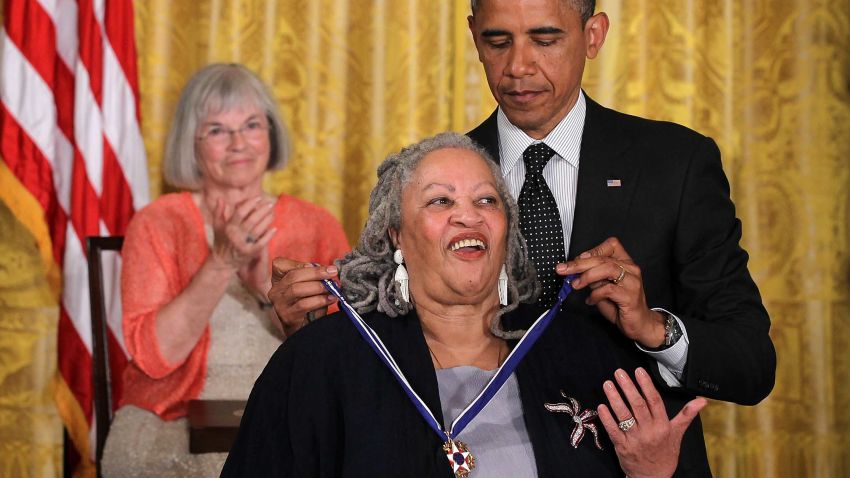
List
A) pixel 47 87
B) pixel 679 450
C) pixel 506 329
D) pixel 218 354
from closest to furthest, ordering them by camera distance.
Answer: pixel 679 450
pixel 506 329
pixel 218 354
pixel 47 87

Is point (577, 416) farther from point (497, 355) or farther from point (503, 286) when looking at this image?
point (503, 286)

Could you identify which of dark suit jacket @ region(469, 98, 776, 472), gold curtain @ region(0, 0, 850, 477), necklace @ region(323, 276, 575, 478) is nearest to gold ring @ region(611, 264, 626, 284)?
necklace @ region(323, 276, 575, 478)

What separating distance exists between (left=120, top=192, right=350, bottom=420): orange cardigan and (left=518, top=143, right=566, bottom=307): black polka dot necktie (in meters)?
1.67

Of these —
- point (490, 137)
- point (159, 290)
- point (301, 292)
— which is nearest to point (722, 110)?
point (490, 137)

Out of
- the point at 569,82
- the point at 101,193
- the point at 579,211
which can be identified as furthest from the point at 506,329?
the point at 101,193

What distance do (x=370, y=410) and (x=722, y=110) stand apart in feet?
10.5

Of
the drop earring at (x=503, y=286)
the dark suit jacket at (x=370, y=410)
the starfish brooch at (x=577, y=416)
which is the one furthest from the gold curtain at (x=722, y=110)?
the starfish brooch at (x=577, y=416)

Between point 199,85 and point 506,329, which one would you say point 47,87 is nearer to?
point 199,85

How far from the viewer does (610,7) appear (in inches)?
190

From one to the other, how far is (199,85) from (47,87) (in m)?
0.71

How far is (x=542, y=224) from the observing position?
8.61 ft

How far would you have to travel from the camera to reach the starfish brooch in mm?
2285

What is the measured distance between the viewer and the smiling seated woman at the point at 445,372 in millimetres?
2211

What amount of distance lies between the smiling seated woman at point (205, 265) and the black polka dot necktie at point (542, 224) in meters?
1.36
